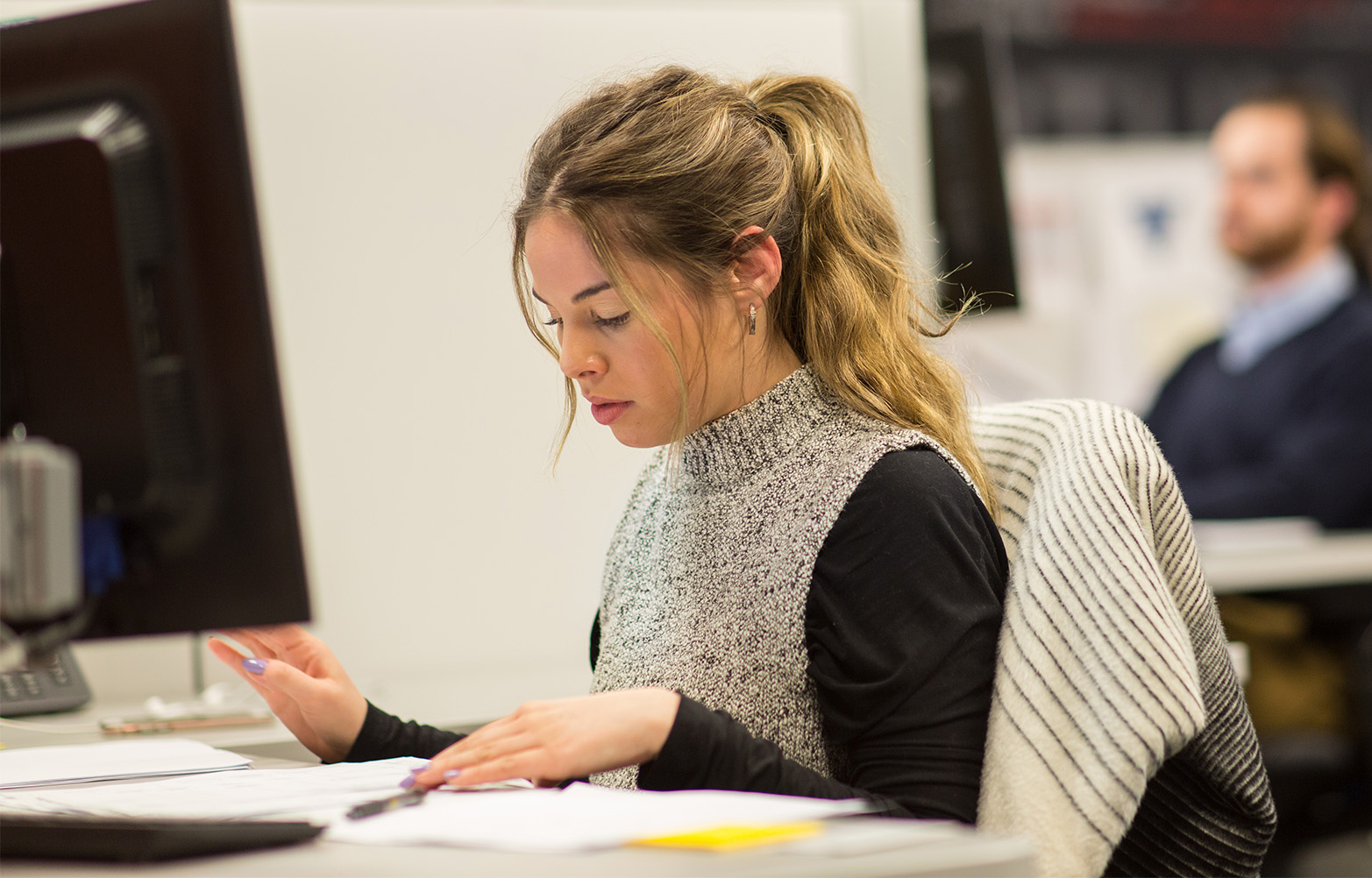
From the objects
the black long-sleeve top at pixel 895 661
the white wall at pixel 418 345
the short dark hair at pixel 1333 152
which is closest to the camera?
the black long-sleeve top at pixel 895 661

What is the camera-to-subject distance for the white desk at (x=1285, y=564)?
2.18 m

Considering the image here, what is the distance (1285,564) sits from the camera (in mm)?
2219

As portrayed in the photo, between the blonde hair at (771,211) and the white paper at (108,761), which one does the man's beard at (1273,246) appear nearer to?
the blonde hair at (771,211)

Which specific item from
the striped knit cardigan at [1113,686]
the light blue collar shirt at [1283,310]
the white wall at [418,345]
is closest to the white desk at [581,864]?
the striped knit cardigan at [1113,686]

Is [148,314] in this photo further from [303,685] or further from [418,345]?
[418,345]

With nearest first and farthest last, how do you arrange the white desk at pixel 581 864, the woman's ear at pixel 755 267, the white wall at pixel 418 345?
the white desk at pixel 581 864
the woman's ear at pixel 755 267
the white wall at pixel 418 345

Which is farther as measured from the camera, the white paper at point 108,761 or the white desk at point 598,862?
the white paper at point 108,761

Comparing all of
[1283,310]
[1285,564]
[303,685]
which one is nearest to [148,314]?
[303,685]

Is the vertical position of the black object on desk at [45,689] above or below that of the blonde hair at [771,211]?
below

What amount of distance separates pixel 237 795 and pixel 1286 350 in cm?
322

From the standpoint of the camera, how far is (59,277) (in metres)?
0.94

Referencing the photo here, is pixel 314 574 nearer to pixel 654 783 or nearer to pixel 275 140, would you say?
pixel 275 140

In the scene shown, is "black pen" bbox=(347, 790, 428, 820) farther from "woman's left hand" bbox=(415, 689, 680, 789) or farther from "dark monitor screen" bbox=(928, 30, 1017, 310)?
"dark monitor screen" bbox=(928, 30, 1017, 310)

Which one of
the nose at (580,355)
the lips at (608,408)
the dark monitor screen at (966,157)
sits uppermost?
the dark monitor screen at (966,157)
